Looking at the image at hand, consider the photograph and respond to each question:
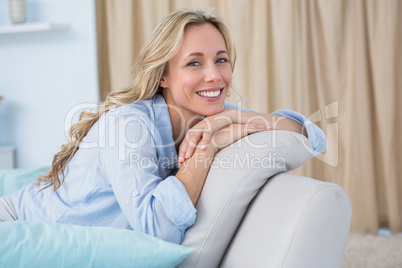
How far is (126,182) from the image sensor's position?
4.28 feet

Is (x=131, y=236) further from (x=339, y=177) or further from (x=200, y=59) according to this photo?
(x=339, y=177)

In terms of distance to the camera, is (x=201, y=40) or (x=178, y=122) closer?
(x=201, y=40)

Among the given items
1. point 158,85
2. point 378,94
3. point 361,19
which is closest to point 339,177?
point 378,94

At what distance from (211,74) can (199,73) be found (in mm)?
41

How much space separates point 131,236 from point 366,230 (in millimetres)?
2349

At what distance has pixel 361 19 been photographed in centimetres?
299

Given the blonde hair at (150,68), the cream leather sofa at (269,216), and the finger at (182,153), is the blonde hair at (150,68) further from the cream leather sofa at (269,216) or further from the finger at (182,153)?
the cream leather sofa at (269,216)

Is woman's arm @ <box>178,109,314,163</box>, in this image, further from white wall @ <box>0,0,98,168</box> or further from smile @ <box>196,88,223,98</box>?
white wall @ <box>0,0,98,168</box>

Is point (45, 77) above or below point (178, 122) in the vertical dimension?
above

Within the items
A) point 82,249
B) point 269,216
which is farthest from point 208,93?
point 82,249

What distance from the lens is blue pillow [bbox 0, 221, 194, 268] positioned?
3.52 ft

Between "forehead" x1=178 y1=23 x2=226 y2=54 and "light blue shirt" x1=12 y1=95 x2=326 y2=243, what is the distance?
0.21 metres

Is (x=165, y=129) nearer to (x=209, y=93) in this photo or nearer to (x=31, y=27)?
(x=209, y=93)

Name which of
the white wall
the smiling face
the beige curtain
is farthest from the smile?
the white wall
